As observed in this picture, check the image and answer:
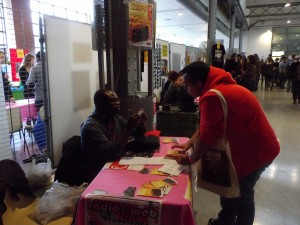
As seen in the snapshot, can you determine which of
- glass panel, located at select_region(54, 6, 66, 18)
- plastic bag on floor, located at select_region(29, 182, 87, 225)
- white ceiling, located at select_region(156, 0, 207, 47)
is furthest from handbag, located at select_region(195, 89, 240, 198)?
white ceiling, located at select_region(156, 0, 207, 47)

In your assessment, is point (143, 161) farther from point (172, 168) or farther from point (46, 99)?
point (46, 99)

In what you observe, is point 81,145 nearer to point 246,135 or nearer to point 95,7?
point 246,135

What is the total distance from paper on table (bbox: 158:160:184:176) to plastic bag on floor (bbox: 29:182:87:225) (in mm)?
697

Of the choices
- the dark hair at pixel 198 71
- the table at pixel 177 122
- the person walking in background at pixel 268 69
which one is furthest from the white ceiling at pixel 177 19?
the person walking in background at pixel 268 69

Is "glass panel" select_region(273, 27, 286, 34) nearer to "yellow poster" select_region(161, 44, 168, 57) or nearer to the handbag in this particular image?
"yellow poster" select_region(161, 44, 168, 57)

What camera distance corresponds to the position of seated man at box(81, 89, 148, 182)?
1793mm

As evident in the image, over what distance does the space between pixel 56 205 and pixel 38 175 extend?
1.01 m

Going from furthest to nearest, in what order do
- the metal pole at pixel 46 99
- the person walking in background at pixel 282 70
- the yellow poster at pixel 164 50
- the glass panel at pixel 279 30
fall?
the glass panel at pixel 279 30 → the person walking in background at pixel 282 70 → the yellow poster at pixel 164 50 → the metal pole at pixel 46 99

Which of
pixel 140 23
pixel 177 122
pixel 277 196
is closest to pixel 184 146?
pixel 140 23

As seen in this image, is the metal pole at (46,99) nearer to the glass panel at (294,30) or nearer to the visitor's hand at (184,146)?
the visitor's hand at (184,146)

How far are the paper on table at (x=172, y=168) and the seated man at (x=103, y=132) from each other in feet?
1.17

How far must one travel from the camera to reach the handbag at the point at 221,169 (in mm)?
1493

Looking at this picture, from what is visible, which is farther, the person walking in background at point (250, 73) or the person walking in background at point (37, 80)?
the person walking in background at point (250, 73)

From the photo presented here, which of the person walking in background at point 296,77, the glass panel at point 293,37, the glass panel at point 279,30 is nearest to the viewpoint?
the person walking in background at point 296,77
